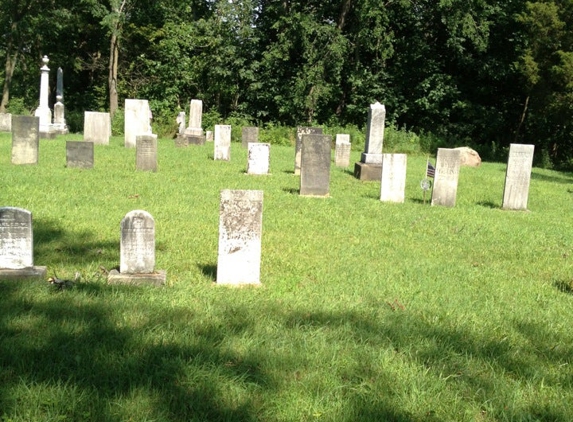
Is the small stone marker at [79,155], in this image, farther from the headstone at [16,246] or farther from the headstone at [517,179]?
the headstone at [517,179]

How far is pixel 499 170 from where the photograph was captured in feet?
69.5

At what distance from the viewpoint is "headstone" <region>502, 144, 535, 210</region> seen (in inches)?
446

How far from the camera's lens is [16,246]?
5.27 metres

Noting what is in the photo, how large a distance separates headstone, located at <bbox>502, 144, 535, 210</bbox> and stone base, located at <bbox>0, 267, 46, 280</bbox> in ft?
29.3

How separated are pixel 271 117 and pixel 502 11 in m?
12.7

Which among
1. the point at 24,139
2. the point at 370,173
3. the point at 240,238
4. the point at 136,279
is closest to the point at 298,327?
the point at 240,238

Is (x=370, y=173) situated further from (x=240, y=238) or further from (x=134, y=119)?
(x=240, y=238)

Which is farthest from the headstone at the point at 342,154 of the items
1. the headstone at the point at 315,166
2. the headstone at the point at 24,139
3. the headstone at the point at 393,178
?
the headstone at the point at 24,139

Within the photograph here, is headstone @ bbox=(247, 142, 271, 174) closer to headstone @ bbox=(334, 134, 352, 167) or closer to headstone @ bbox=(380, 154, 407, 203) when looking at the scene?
headstone @ bbox=(380, 154, 407, 203)

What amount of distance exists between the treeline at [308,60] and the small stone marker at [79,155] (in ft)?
51.1

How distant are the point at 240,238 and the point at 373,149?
33.4 ft

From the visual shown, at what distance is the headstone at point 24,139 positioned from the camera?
1314 centimetres

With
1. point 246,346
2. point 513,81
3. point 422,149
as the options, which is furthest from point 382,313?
point 513,81

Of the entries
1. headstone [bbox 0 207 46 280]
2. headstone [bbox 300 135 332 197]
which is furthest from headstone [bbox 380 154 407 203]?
headstone [bbox 0 207 46 280]
